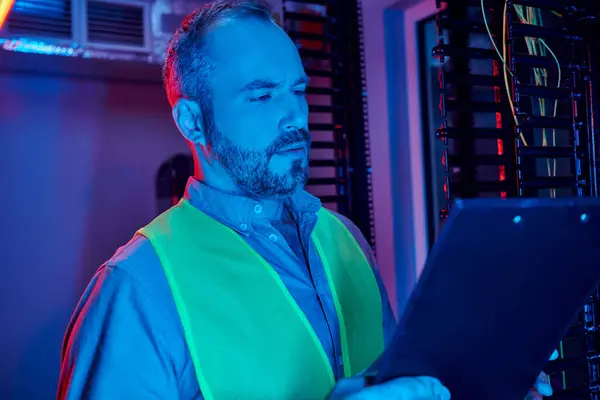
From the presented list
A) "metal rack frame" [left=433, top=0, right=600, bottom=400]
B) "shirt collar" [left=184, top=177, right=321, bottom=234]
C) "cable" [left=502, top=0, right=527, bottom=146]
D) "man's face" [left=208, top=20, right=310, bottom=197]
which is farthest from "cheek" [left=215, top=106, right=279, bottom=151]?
"cable" [left=502, top=0, right=527, bottom=146]

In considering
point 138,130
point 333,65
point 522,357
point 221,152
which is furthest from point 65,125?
point 522,357

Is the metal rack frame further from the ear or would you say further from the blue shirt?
the ear

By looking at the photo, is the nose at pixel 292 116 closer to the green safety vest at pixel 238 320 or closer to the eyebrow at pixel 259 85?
the eyebrow at pixel 259 85

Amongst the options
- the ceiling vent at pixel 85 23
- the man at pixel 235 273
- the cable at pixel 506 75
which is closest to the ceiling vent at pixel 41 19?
the ceiling vent at pixel 85 23

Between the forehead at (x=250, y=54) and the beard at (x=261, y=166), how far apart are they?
0.12 m

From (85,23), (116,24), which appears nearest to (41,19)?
(85,23)

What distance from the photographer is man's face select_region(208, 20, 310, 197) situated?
1.13 metres

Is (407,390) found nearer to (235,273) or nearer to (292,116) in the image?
(235,273)

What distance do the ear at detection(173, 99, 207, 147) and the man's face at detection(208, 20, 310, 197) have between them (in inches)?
1.7

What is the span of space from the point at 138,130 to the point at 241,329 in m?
2.75

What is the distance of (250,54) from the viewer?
114 centimetres

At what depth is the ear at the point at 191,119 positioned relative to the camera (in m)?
1.21

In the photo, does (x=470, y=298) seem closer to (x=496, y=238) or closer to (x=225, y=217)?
(x=496, y=238)

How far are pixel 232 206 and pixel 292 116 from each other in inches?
9.1
